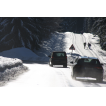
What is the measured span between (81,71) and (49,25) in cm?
5766

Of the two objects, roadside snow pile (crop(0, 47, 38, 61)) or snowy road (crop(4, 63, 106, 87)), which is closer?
snowy road (crop(4, 63, 106, 87))

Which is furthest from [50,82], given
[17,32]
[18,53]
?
[17,32]

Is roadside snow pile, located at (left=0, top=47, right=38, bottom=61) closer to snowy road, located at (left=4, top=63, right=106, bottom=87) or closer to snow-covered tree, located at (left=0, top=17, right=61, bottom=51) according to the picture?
snow-covered tree, located at (left=0, top=17, right=61, bottom=51)

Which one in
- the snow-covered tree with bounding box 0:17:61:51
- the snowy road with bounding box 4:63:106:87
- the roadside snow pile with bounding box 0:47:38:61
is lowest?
the snowy road with bounding box 4:63:106:87

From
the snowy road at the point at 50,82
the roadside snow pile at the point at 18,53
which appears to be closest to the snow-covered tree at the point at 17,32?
the roadside snow pile at the point at 18,53

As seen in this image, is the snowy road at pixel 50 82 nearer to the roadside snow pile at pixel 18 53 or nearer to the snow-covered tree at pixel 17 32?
the roadside snow pile at pixel 18 53

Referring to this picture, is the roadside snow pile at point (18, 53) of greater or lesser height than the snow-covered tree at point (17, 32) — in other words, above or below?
below

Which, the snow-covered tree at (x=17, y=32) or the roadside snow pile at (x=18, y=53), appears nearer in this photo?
the roadside snow pile at (x=18, y=53)

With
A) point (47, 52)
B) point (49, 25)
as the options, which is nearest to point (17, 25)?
point (47, 52)

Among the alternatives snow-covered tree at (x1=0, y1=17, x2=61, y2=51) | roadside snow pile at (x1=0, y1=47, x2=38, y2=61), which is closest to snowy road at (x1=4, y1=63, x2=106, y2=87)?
roadside snow pile at (x1=0, y1=47, x2=38, y2=61)

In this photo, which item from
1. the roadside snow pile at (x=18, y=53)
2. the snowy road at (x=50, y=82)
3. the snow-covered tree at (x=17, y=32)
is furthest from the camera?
the snow-covered tree at (x=17, y=32)
